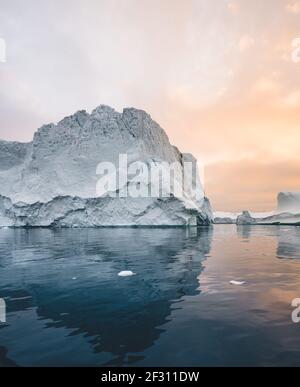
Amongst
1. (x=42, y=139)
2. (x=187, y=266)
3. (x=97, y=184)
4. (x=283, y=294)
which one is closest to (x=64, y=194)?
(x=97, y=184)

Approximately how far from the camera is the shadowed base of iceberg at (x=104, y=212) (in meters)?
40.9

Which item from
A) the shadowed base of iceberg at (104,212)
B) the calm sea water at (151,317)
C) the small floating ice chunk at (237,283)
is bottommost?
the calm sea water at (151,317)

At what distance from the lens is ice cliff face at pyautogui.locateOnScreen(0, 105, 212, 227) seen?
137 feet

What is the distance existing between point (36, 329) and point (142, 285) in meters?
3.54

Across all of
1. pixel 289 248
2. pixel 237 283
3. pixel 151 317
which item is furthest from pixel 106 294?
pixel 289 248

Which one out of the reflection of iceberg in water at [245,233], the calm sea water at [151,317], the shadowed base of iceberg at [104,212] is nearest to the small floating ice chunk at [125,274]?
the calm sea water at [151,317]

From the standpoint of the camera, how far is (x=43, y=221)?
4525 centimetres

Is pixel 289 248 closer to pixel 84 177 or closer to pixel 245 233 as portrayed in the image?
pixel 245 233

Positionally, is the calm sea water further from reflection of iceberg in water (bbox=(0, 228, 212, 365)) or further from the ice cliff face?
the ice cliff face

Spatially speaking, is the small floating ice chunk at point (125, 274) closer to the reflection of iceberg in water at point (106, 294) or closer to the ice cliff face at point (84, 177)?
the reflection of iceberg in water at point (106, 294)

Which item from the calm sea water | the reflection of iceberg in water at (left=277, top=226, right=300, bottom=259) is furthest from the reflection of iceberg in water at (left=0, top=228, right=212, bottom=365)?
the reflection of iceberg in water at (left=277, top=226, right=300, bottom=259)

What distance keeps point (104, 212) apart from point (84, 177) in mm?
6425

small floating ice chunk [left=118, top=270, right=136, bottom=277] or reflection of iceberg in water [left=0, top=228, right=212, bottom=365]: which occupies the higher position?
small floating ice chunk [left=118, top=270, right=136, bottom=277]
